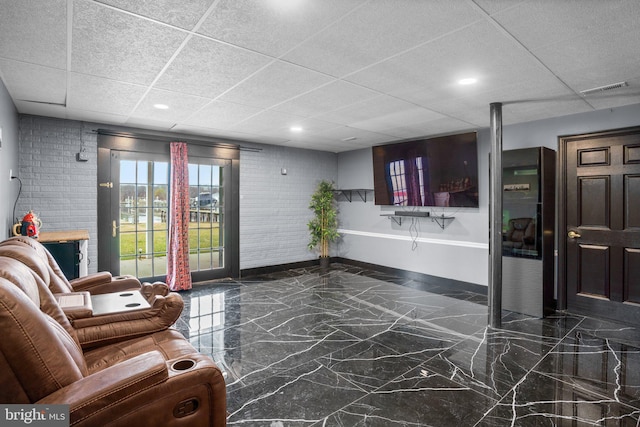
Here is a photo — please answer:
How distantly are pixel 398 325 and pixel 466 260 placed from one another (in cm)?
211

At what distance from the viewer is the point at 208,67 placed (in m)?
2.83

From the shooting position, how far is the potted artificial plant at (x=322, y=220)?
23.1 ft

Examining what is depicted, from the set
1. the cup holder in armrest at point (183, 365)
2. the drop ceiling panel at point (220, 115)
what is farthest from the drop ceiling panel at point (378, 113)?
the cup holder in armrest at point (183, 365)

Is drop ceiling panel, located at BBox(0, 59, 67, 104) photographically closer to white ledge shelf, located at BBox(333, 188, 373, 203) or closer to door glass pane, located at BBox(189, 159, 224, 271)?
door glass pane, located at BBox(189, 159, 224, 271)

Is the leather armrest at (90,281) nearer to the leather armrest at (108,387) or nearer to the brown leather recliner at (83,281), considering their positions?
the brown leather recliner at (83,281)

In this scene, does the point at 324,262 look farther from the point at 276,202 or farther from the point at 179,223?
the point at 179,223

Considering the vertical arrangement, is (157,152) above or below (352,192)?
above

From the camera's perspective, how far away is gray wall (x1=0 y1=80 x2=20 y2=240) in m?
3.17

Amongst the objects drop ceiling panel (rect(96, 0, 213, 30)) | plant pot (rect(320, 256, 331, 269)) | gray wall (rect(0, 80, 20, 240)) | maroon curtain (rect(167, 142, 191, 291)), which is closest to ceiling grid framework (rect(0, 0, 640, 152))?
drop ceiling panel (rect(96, 0, 213, 30))

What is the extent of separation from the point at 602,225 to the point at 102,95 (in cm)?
572

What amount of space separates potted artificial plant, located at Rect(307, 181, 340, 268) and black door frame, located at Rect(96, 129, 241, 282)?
1655 mm

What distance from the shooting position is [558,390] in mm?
2510

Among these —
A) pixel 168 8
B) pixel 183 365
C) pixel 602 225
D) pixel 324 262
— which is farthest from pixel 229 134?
pixel 602 225

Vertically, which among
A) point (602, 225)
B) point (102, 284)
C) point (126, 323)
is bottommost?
point (126, 323)
